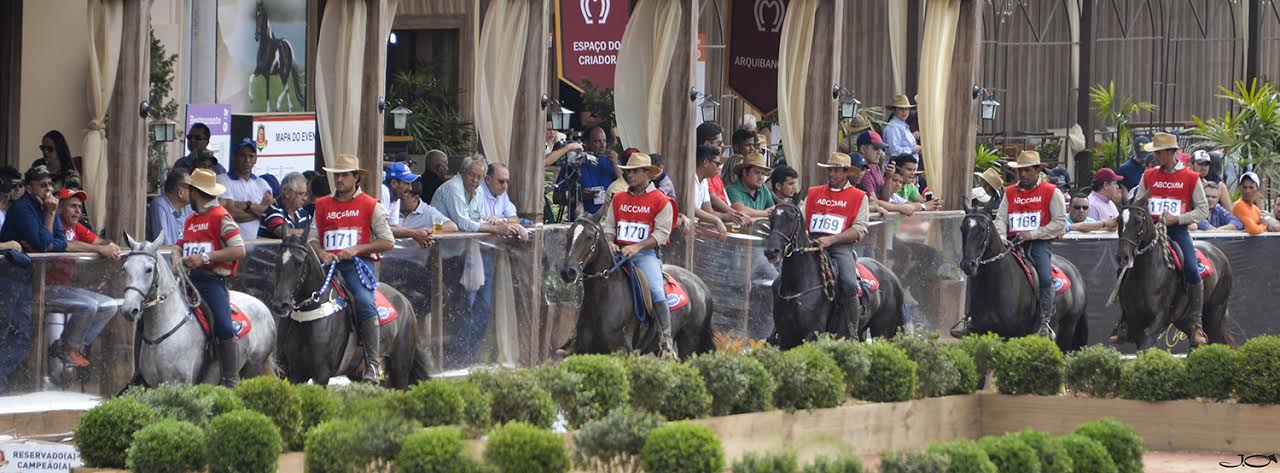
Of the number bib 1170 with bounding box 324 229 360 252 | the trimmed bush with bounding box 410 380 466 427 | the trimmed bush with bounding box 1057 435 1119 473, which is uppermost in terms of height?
the number bib 1170 with bounding box 324 229 360 252

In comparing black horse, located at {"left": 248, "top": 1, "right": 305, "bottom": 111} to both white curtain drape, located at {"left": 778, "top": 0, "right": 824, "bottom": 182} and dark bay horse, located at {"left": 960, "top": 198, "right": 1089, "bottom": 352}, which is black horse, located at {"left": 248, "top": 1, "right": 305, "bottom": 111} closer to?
white curtain drape, located at {"left": 778, "top": 0, "right": 824, "bottom": 182}

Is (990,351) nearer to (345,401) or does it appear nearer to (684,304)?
(684,304)

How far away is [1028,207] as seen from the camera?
1919cm

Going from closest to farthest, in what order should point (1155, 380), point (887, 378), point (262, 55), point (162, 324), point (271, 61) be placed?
point (162, 324)
point (887, 378)
point (1155, 380)
point (262, 55)
point (271, 61)

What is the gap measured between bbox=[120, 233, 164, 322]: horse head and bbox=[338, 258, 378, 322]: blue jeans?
1527 mm

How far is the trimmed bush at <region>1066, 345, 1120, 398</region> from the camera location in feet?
49.6

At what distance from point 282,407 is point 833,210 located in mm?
7393

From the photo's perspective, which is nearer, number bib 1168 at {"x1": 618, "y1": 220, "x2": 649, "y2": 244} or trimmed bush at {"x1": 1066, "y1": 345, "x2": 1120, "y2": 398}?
trimmed bush at {"x1": 1066, "y1": 345, "x2": 1120, "y2": 398}

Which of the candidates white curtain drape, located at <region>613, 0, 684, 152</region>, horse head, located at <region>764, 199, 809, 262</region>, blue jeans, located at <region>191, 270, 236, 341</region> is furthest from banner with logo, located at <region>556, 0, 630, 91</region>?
blue jeans, located at <region>191, 270, 236, 341</region>

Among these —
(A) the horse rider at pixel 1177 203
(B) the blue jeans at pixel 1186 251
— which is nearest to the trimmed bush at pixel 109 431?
(A) the horse rider at pixel 1177 203

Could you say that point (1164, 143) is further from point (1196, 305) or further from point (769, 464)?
point (769, 464)

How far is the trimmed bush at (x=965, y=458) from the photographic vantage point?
10.5 m

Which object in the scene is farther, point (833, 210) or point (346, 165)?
point (833, 210)

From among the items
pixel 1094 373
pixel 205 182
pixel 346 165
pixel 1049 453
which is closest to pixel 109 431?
pixel 205 182
